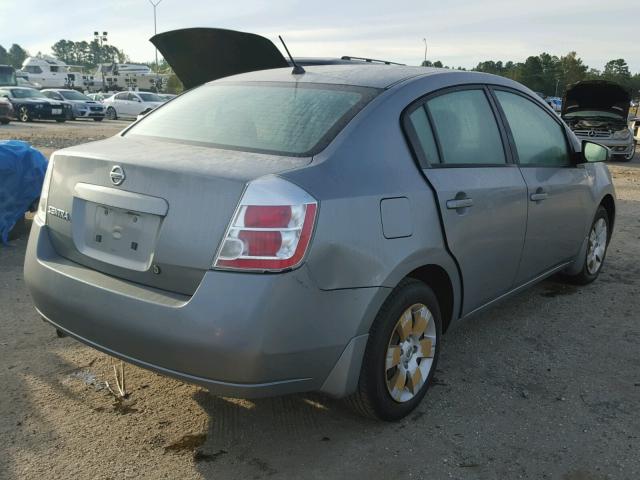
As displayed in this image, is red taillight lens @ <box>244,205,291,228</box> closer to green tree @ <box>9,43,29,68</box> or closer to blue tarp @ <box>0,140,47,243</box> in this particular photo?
blue tarp @ <box>0,140,47,243</box>

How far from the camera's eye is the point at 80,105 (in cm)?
2834

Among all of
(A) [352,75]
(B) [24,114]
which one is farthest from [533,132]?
(B) [24,114]

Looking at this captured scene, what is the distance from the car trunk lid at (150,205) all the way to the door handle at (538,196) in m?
1.82

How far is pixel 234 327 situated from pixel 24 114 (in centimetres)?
2715

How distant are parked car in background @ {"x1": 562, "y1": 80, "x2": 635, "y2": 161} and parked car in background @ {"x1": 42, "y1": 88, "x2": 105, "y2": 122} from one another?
21.2 meters

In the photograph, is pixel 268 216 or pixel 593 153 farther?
pixel 593 153

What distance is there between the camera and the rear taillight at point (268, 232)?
226cm

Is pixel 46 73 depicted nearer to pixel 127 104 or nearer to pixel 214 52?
pixel 127 104

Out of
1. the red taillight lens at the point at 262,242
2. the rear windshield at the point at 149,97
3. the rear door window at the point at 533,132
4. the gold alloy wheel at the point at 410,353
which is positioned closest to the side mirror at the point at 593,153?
the rear door window at the point at 533,132

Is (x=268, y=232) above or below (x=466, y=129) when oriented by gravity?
below

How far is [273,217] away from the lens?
7.47ft

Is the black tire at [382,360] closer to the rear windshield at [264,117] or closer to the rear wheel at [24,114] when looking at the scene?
the rear windshield at [264,117]

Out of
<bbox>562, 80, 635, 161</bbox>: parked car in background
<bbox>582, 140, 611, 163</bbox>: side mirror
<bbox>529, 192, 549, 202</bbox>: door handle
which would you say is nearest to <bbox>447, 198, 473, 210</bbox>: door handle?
<bbox>529, 192, 549, 202</bbox>: door handle

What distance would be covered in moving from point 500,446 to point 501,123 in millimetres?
1906
